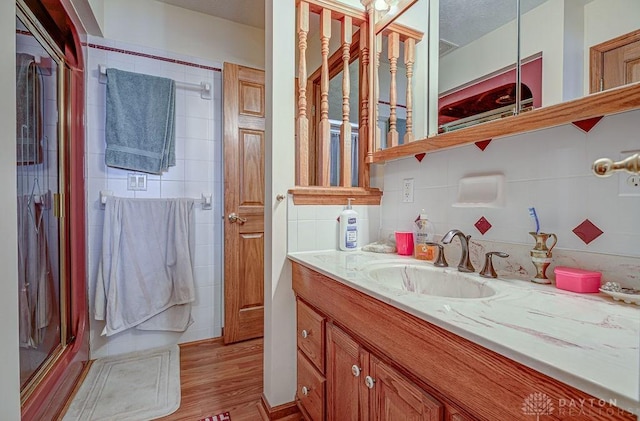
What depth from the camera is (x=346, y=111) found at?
1.46m

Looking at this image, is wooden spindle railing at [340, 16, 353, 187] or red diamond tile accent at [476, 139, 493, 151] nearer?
red diamond tile accent at [476, 139, 493, 151]

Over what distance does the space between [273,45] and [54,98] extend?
1.27 meters

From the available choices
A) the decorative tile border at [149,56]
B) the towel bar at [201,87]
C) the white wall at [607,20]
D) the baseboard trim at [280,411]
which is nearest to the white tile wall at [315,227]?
the baseboard trim at [280,411]

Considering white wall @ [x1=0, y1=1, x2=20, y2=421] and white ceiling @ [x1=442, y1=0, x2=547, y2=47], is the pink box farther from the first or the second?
white wall @ [x1=0, y1=1, x2=20, y2=421]

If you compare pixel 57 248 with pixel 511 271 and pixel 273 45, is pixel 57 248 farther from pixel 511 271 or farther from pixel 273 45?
pixel 511 271

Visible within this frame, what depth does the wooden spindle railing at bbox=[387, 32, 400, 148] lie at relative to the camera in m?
1.38

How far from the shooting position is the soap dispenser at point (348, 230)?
1378 millimetres

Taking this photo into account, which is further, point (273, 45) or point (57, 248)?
point (57, 248)

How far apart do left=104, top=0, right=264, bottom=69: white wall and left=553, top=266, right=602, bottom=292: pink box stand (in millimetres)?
2386

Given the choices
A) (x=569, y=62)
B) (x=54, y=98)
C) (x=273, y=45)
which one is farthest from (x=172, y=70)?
(x=569, y=62)

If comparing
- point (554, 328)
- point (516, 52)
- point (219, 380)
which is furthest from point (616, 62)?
point (219, 380)

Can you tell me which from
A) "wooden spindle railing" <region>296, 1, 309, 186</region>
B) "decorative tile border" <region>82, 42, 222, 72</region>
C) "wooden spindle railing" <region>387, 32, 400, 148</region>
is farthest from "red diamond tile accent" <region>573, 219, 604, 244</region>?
"decorative tile border" <region>82, 42, 222, 72</region>

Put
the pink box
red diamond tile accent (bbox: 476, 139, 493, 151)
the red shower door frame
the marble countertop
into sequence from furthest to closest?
the red shower door frame, red diamond tile accent (bbox: 476, 139, 493, 151), the pink box, the marble countertop

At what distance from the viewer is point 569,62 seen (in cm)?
77
